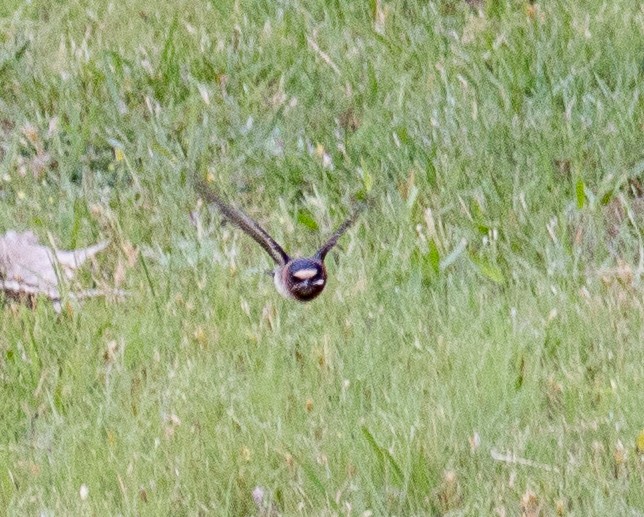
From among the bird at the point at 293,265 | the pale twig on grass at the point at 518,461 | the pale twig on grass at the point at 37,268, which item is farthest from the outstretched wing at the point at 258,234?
the pale twig on grass at the point at 518,461

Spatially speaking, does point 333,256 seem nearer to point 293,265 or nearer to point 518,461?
point 293,265

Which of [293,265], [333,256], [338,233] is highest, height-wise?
[293,265]

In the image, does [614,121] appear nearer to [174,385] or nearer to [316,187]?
[316,187]

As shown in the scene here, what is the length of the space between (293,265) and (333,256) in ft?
2.25

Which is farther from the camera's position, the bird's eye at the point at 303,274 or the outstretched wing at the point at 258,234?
the outstretched wing at the point at 258,234

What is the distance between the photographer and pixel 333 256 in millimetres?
5359

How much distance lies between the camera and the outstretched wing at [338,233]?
4.90 meters

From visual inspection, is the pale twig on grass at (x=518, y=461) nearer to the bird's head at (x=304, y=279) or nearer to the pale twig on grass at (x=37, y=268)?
the bird's head at (x=304, y=279)

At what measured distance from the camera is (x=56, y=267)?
17.2 ft

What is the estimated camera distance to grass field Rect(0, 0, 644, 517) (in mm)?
4109

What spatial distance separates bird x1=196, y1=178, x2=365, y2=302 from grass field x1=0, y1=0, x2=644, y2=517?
0.14 meters

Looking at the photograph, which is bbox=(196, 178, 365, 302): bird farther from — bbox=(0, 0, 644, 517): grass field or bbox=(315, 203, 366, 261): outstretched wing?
bbox=(0, 0, 644, 517): grass field

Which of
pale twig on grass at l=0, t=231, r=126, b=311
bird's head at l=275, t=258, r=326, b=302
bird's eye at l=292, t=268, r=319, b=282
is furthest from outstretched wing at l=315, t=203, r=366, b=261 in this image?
pale twig on grass at l=0, t=231, r=126, b=311

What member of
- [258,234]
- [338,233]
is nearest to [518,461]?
[338,233]
